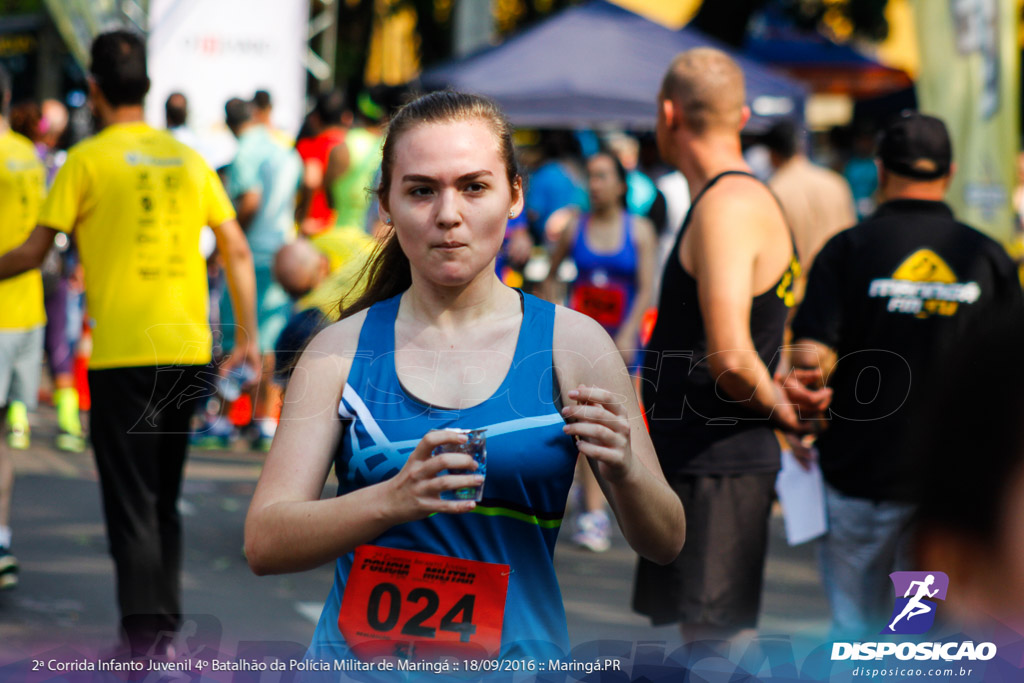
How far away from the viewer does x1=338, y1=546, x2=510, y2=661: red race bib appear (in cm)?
210

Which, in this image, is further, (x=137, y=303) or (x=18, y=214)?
(x=18, y=214)

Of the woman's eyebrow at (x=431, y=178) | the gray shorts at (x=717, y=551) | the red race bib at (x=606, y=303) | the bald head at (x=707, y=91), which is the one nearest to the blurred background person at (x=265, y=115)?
the red race bib at (x=606, y=303)

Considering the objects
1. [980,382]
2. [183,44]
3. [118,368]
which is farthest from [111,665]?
[183,44]

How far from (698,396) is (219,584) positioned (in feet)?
10.4

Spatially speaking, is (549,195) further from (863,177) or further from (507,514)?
(507,514)

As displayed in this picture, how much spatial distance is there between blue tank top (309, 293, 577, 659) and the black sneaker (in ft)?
12.1

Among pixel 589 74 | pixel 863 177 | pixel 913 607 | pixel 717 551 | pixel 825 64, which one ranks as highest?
pixel 913 607

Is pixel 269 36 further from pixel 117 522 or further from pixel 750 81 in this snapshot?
pixel 117 522

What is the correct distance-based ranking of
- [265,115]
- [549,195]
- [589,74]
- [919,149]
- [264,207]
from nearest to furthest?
[919,149]
[264,207]
[265,115]
[549,195]
[589,74]

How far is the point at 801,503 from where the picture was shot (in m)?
4.00

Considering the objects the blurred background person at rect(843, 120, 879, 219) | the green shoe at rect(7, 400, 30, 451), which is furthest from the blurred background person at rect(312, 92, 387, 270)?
the blurred background person at rect(843, 120, 879, 219)

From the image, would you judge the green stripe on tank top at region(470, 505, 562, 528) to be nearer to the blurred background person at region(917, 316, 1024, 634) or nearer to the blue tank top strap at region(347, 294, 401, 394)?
the blue tank top strap at region(347, 294, 401, 394)

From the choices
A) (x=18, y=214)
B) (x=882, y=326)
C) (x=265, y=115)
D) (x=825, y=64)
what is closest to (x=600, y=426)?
(x=882, y=326)

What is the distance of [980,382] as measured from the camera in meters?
1.15
